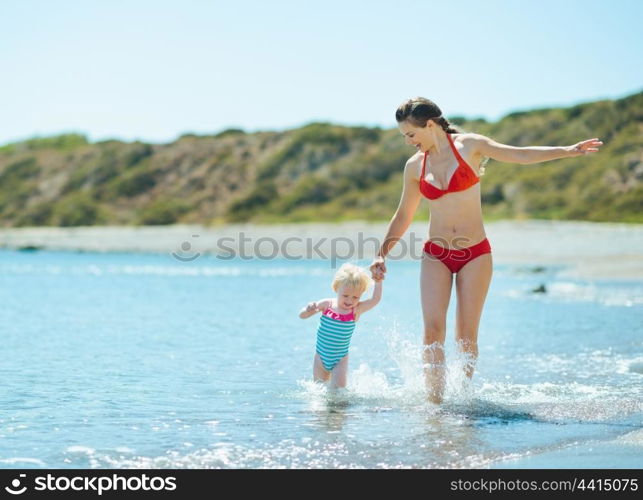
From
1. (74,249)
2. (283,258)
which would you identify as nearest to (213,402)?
(283,258)

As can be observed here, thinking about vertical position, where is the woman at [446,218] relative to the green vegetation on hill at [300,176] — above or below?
below

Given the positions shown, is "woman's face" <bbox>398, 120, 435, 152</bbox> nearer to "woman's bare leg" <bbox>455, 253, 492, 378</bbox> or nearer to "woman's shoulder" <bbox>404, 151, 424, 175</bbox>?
"woman's shoulder" <bbox>404, 151, 424, 175</bbox>

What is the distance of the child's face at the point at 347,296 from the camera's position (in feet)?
20.6

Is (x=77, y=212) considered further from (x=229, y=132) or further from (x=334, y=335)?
(x=334, y=335)

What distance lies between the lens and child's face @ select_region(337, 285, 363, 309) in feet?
20.6

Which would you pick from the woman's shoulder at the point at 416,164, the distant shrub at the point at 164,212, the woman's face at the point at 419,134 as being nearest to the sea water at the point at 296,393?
the woman's shoulder at the point at 416,164

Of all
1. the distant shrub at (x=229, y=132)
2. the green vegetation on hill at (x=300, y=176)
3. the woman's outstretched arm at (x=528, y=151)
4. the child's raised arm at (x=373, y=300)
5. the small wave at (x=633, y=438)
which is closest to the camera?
the small wave at (x=633, y=438)

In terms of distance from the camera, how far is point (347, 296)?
6320 millimetres

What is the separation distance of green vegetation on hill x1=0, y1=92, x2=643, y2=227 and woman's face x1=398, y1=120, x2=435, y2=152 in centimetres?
2926

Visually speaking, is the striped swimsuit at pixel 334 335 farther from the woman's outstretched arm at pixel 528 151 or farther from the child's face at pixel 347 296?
the woman's outstretched arm at pixel 528 151

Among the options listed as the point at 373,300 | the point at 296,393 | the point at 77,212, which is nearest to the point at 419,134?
the point at 373,300

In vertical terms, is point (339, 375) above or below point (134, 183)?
below

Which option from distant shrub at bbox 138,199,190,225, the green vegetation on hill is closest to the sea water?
the green vegetation on hill

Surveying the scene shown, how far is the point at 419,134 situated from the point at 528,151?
715mm
